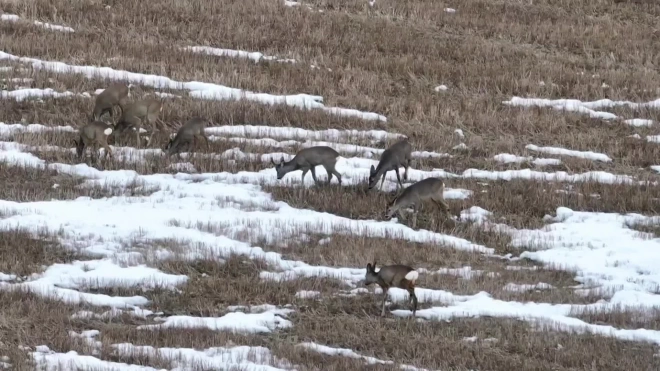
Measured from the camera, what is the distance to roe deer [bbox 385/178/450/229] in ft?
51.5

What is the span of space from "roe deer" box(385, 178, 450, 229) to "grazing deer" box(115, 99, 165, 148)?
5.71 metres

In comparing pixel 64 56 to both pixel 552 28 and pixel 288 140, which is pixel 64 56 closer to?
pixel 288 140

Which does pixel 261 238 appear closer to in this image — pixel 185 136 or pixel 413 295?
pixel 413 295

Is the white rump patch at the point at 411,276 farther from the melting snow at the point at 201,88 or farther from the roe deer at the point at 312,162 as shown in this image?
the melting snow at the point at 201,88

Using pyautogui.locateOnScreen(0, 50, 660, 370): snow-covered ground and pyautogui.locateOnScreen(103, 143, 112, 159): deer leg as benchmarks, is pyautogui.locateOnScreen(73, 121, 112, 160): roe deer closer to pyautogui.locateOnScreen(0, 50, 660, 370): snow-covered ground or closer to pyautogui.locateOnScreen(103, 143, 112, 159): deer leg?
pyautogui.locateOnScreen(103, 143, 112, 159): deer leg

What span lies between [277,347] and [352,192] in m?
6.59

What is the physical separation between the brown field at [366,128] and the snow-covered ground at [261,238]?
193 millimetres

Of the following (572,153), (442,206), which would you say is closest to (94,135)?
(442,206)

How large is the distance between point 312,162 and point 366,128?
4.46 m

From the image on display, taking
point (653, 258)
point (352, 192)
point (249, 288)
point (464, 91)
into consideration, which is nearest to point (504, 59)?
point (464, 91)

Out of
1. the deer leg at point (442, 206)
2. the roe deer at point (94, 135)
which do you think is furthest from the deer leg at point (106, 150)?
the deer leg at point (442, 206)

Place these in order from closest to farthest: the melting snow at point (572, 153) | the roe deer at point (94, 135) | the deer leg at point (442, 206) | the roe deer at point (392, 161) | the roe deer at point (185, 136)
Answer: the deer leg at point (442, 206)
the roe deer at point (392, 161)
the roe deer at point (94, 135)
the roe deer at point (185, 136)
the melting snow at point (572, 153)

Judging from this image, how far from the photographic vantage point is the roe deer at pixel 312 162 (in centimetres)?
1712

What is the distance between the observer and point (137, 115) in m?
19.4
